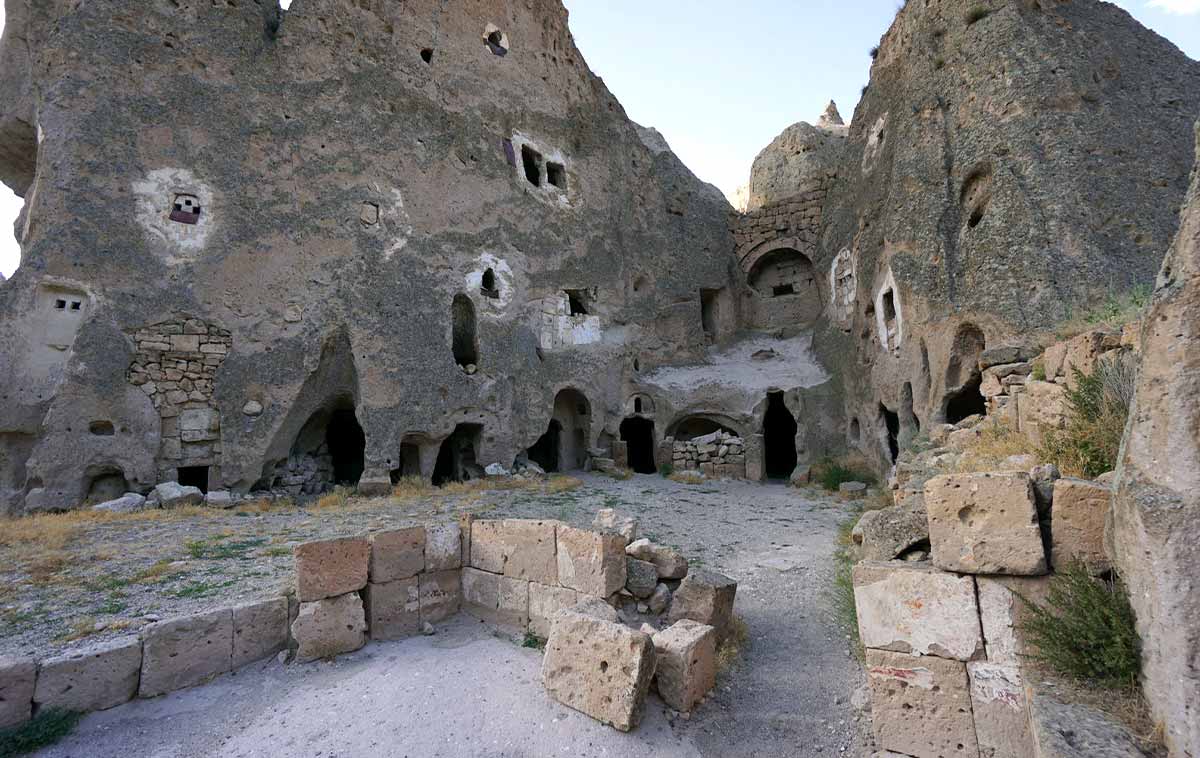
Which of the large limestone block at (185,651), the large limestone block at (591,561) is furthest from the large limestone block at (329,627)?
the large limestone block at (591,561)

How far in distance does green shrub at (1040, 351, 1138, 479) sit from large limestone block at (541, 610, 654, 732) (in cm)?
319

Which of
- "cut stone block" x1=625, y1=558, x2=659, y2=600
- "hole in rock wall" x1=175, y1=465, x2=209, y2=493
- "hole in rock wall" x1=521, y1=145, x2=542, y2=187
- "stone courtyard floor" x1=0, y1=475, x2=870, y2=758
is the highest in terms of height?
"hole in rock wall" x1=521, y1=145, x2=542, y2=187

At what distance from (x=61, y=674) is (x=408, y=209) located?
1141 cm

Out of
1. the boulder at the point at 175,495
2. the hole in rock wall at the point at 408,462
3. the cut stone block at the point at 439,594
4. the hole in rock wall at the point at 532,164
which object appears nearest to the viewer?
the cut stone block at the point at 439,594

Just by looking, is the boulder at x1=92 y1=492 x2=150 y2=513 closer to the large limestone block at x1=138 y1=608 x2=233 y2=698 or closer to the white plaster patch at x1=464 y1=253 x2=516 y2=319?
the large limestone block at x1=138 y1=608 x2=233 y2=698

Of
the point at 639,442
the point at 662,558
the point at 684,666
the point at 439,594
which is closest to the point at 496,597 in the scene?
the point at 439,594

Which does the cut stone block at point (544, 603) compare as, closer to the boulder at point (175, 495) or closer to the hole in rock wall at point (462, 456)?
the boulder at point (175, 495)

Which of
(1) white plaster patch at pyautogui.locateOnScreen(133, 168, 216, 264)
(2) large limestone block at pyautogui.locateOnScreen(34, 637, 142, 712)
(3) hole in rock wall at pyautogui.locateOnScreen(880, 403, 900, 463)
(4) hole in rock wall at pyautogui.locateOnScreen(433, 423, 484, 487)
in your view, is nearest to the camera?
(2) large limestone block at pyautogui.locateOnScreen(34, 637, 142, 712)

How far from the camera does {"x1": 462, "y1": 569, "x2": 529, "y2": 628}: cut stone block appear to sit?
17.8ft

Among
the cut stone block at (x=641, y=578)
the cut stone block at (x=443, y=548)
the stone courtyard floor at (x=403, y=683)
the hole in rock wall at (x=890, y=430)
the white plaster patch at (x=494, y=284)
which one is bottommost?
the stone courtyard floor at (x=403, y=683)

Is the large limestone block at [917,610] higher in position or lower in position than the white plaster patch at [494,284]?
lower

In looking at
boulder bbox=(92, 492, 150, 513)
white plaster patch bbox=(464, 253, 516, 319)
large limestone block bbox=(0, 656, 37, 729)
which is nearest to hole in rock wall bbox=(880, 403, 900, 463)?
white plaster patch bbox=(464, 253, 516, 319)

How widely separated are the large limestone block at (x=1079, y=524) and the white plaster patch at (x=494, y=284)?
1268 centimetres

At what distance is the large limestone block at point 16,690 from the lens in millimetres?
3705
